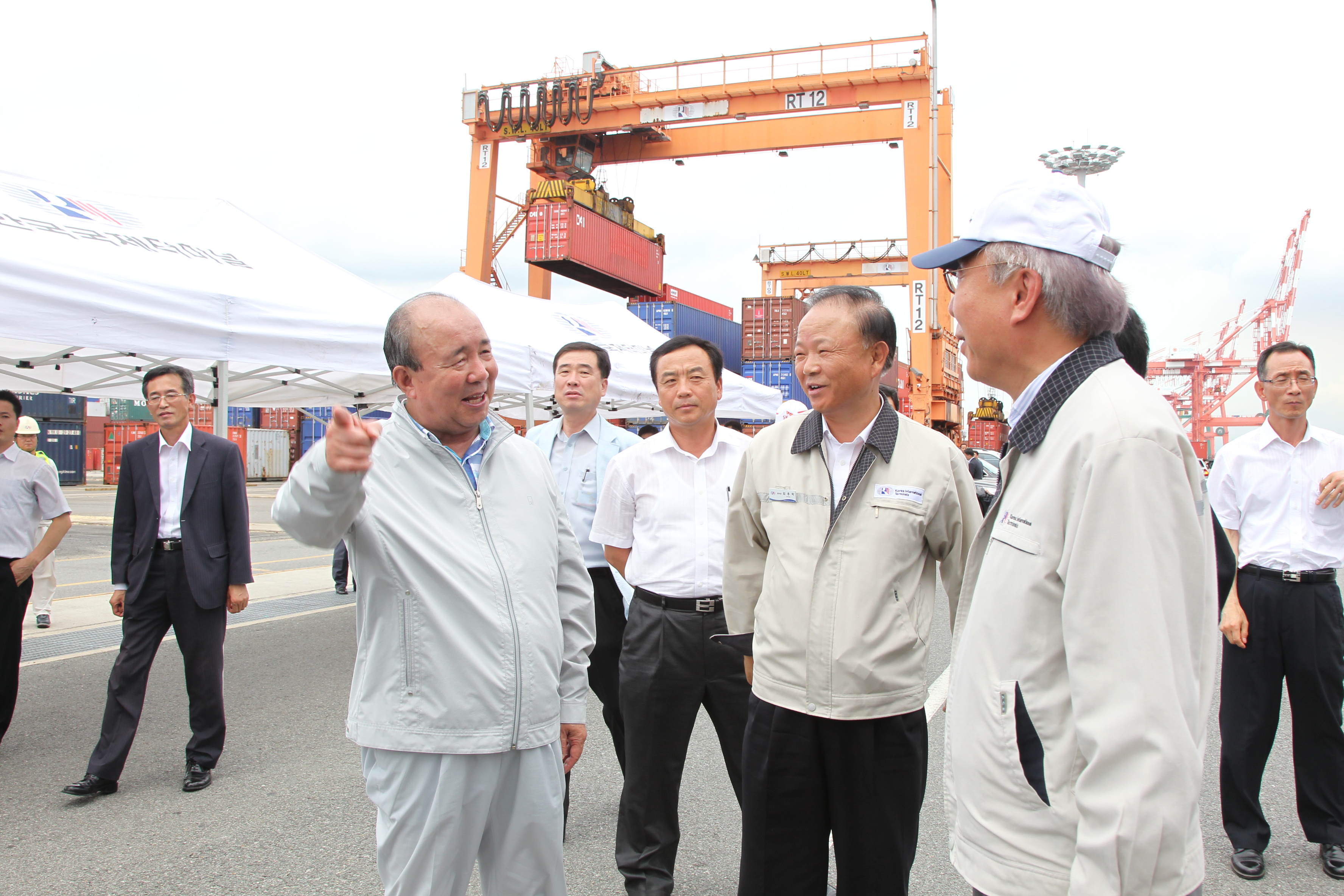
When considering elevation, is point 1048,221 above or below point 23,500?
above

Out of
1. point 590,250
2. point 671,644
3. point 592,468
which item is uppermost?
point 590,250

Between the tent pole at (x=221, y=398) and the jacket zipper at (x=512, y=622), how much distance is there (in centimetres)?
405

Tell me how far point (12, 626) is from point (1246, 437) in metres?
6.13

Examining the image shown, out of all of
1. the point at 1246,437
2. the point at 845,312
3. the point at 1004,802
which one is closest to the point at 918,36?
the point at 1246,437

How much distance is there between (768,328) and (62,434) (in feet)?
82.4

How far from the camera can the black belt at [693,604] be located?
2953mm

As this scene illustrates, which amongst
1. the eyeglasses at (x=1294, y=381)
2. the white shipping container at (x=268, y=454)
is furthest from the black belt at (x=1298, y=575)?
the white shipping container at (x=268, y=454)

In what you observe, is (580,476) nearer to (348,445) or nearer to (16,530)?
(348,445)

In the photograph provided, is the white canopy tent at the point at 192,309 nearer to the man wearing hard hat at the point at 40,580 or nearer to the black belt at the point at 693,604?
the man wearing hard hat at the point at 40,580

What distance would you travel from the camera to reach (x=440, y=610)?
74.0 inches

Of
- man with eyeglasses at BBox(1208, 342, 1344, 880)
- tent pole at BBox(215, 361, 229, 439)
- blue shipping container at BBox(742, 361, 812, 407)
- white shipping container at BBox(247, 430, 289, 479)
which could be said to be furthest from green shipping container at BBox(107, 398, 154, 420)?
man with eyeglasses at BBox(1208, 342, 1344, 880)

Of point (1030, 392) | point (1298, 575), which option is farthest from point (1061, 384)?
point (1298, 575)

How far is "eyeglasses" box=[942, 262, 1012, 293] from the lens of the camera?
143cm

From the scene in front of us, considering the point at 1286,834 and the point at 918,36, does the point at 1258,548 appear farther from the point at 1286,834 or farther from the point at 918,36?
the point at 918,36
